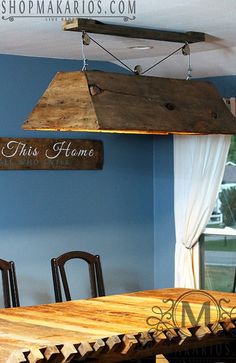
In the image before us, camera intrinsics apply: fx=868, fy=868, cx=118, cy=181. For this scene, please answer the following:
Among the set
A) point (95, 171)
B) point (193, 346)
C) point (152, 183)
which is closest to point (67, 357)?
point (193, 346)

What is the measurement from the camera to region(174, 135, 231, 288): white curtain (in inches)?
286

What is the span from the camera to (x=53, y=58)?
6.98 meters

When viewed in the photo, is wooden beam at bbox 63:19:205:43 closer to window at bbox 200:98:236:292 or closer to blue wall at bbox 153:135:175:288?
window at bbox 200:98:236:292

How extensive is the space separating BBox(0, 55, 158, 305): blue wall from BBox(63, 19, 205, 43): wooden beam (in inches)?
60.2

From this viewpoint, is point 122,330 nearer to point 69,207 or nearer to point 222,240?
point 69,207

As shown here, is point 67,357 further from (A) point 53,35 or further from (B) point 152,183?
(B) point 152,183

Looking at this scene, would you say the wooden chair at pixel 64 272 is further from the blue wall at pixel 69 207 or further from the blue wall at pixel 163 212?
the blue wall at pixel 163 212

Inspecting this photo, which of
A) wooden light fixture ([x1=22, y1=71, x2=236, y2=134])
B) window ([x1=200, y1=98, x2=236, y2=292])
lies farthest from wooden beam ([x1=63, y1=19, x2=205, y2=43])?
window ([x1=200, y1=98, x2=236, y2=292])

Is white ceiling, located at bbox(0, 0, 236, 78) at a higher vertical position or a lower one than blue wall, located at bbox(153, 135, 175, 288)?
higher

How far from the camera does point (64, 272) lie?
581 cm

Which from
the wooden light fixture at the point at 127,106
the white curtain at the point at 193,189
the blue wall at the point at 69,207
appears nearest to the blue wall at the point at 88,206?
the blue wall at the point at 69,207

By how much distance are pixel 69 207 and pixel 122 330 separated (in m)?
2.97

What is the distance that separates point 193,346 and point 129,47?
2655 mm

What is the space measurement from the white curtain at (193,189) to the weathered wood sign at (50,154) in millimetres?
739
